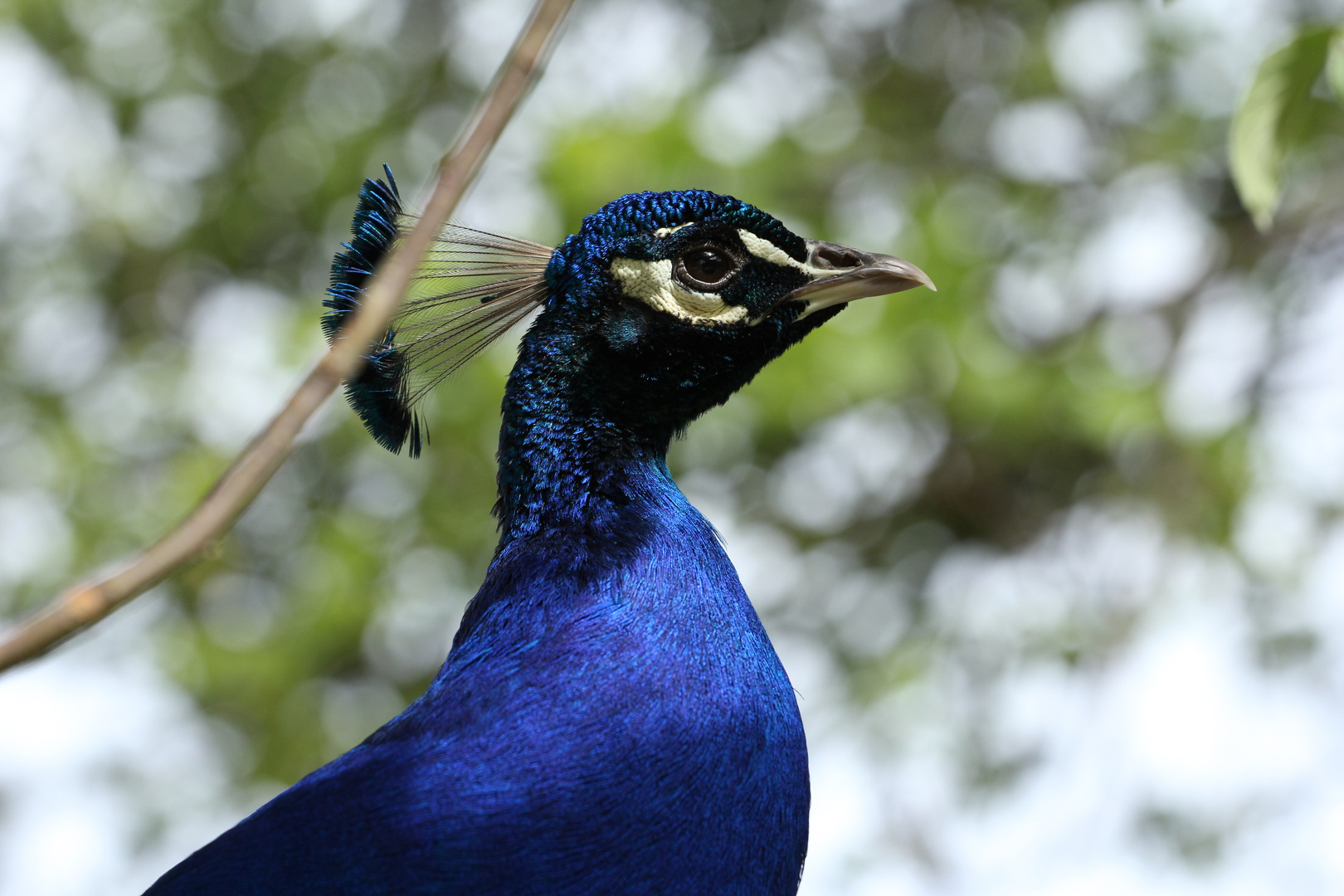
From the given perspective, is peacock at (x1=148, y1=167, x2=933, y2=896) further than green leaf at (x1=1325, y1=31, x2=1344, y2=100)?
No

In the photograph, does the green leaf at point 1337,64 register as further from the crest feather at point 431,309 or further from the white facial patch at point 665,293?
the crest feather at point 431,309

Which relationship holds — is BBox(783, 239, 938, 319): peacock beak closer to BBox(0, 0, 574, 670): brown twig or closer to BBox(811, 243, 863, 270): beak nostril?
BBox(811, 243, 863, 270): beak nostril

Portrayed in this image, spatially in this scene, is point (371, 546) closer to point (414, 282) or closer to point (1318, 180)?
point (414, 282)

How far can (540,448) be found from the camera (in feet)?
4.64

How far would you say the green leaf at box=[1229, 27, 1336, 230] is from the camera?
125cm

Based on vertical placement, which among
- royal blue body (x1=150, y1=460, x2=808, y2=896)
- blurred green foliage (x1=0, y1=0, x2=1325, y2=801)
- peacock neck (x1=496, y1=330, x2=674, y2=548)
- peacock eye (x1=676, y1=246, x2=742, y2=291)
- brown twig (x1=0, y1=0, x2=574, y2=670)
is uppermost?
blurred green foliage (x1=0, y1=0, x2=1325, y2=801)

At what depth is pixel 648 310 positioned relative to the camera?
145cm

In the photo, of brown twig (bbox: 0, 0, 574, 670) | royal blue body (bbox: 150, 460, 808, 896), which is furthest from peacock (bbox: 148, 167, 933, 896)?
brown twig (bbox: 0, 0, 574, 670)

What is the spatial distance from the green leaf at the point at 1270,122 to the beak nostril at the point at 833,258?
1.36ft

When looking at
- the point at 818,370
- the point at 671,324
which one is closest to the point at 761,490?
the point at 818,370

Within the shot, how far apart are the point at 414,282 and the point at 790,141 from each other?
2.17 m

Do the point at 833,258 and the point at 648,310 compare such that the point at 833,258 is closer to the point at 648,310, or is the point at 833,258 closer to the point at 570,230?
the point at 648,310

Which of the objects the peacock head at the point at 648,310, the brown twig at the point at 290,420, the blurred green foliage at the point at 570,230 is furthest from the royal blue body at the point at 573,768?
the blurred green foliage at the point at 570,230

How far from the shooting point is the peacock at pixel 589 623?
1.09 m
